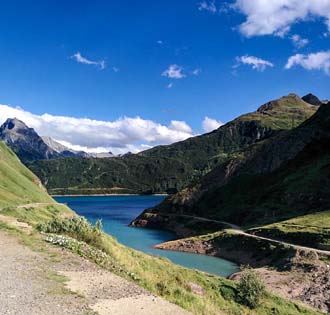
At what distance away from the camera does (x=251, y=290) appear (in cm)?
3309

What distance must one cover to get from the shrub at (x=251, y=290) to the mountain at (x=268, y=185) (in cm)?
5991

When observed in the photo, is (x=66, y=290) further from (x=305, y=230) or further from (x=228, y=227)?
(x=228, y=227)

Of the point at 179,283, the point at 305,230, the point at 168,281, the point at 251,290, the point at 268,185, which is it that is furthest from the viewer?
the point at 268,185

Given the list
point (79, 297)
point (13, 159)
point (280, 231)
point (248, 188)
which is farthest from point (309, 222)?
point (13, 159)

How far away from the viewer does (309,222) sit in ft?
262

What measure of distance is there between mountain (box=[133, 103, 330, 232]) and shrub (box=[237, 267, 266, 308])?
→ 5991 cm

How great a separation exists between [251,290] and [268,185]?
92.1 meters

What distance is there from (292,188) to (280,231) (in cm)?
2505

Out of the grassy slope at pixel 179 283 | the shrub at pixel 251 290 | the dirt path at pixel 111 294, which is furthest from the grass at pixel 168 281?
the dirt path at pixel 111 294

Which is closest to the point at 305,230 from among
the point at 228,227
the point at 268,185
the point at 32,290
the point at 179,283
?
the point at 228,227

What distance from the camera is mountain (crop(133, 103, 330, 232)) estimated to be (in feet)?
316

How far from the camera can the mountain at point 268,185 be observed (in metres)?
96.4

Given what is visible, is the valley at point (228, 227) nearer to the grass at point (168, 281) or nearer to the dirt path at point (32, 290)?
the grass at point (168, 281)

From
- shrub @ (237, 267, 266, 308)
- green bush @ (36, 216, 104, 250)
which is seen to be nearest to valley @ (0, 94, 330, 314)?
green bush @ (36, 216, 104, 250)
